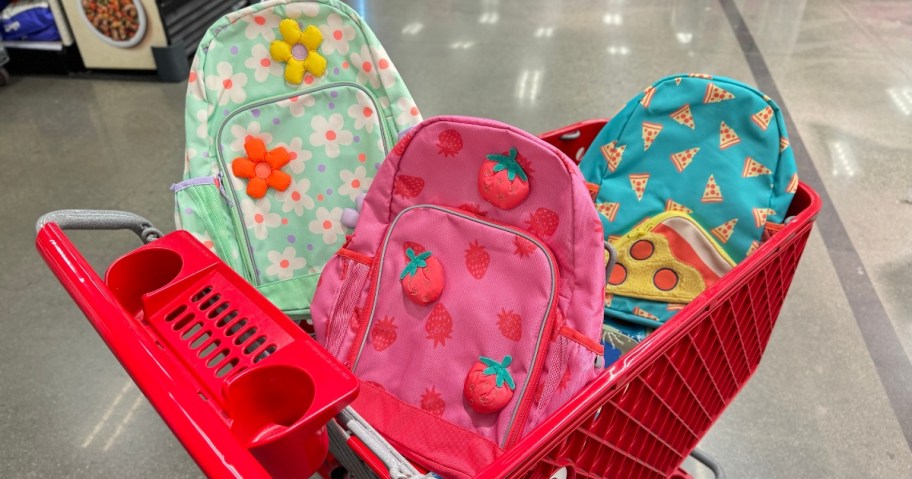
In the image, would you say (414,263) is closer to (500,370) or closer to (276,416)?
(500,370)

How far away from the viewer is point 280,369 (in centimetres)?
63

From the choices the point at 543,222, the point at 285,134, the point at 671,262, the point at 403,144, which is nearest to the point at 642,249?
the point at 671,262

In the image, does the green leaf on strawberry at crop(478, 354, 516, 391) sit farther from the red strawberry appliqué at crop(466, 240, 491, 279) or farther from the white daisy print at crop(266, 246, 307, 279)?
the white daisy print at crop(266, 246, 307, 279)

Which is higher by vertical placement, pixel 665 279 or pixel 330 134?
pixel 330 134

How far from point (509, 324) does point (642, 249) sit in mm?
410

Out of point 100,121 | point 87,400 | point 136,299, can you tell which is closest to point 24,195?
point 100,121

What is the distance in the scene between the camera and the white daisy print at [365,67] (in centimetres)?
120

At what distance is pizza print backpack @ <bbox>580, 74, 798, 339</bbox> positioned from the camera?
117 centimetres

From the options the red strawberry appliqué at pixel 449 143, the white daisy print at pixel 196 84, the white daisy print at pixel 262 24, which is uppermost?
the white daisy print at pixel 262 24

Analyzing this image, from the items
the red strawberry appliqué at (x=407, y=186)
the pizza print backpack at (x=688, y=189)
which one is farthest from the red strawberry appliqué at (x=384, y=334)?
the pizza print backpack at (x=688, y=189)

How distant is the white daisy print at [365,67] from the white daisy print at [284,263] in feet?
1.18

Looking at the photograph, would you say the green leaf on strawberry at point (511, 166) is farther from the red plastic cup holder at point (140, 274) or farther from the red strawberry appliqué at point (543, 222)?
the red plastic cup holder at point (140, 274)

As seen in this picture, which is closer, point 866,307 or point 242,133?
point 242,133

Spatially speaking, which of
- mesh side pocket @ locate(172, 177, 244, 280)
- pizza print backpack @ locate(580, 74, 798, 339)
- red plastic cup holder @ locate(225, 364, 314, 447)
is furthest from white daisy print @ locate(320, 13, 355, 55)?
red plastic cup holder @ locate(225, 364, 314, 447)
